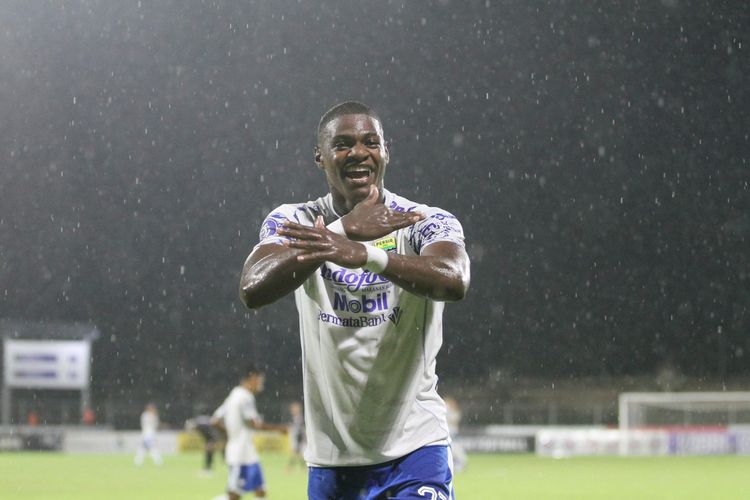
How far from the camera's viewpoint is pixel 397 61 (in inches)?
4306

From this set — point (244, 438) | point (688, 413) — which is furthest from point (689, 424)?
point (244, 438)

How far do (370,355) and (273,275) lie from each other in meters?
0.56

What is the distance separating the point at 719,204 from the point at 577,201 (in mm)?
11981

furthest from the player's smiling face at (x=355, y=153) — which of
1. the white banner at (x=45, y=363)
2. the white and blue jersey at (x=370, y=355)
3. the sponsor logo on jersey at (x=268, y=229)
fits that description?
the white banner at (x=45, y=363)

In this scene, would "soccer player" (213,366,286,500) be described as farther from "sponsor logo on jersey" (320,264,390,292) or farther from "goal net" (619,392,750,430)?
"goal net" (619,392,750,430)

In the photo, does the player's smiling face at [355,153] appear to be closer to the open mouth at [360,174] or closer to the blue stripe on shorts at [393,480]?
the open mouth at [360,174]

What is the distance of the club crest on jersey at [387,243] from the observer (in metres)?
4.19

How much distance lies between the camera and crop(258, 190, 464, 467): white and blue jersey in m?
4.11

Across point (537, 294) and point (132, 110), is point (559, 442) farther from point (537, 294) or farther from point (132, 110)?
point (132, 110)

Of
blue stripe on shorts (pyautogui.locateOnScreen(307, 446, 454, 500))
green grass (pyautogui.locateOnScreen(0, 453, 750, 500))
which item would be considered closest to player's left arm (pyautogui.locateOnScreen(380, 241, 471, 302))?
blue stripe on shorts (pyautogui.locateOnScreen(307, 446, 454, 500))

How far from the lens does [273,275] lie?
382cm

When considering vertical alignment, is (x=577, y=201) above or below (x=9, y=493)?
above

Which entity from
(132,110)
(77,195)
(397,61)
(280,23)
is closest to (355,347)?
(280,23)

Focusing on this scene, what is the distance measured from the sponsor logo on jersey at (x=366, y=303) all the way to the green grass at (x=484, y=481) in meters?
14.2
